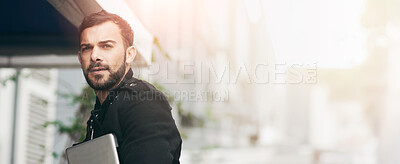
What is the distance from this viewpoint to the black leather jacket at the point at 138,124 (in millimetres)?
1958

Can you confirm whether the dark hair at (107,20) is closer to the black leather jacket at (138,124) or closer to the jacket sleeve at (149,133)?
the black leather jacket at (138,124)

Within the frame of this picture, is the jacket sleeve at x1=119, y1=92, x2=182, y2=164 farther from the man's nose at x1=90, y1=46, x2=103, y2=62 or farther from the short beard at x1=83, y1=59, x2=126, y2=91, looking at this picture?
the man's nose at x1=90, y1=46, x2=103, y2=62

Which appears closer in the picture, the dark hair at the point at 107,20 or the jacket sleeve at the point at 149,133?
the jacket sleeve at the point at 149,133

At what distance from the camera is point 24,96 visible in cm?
343

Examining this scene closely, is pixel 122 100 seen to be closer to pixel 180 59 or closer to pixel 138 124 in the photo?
pixel 138 124

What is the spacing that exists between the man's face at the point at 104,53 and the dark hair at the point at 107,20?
0.06 feet

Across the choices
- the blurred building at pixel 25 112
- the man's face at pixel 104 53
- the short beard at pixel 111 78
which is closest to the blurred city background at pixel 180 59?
the blurred building at pixel 25 112

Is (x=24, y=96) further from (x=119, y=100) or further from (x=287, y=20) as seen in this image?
(x=287, y=20)

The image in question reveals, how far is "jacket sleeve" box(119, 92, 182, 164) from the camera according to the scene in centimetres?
194

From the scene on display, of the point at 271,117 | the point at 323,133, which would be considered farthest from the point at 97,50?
the point at 271,117

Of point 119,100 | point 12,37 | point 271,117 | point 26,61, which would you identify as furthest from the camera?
point 271,117

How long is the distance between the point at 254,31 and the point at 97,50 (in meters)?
6.89

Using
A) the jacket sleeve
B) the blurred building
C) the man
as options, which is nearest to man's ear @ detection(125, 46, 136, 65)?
the man

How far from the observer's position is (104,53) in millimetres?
2250
